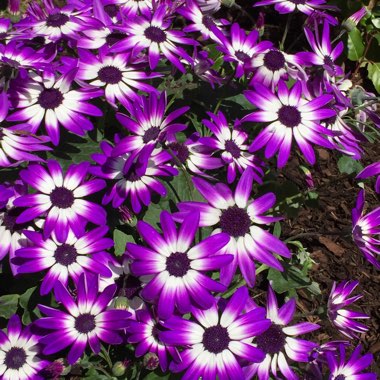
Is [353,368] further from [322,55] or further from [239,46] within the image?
[239,46]

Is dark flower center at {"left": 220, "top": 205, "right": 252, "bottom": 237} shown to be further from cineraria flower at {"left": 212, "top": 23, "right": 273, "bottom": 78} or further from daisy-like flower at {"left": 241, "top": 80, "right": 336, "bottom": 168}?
cineraria flower at {"left": 212, "top": 23, "right": 273, "bottom": 78}

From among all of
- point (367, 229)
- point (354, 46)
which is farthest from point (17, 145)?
point (354, 46)

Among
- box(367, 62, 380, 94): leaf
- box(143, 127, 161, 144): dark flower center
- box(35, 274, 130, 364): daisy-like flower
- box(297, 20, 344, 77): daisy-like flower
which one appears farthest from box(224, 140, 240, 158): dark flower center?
box(367, 62, 380, 94): leaf

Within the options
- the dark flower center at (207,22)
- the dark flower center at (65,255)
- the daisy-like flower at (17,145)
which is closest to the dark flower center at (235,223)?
the dark flower center at (65,255)

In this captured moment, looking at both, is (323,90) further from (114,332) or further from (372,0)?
(372,0)

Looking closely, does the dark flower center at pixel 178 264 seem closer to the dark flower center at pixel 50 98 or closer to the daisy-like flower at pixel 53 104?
the daisy-like flower at pixel 53 104

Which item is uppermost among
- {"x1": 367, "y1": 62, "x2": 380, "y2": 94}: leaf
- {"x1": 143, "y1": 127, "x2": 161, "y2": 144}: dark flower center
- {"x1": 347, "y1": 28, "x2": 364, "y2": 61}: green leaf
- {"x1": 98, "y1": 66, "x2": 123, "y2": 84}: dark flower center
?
{"x1": 347, "y1": 28, "x2": 364, "y2": 61}: green leaf

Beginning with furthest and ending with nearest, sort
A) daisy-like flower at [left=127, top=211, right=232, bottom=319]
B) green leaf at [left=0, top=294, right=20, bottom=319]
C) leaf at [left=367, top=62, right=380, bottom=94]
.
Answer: leaf at [left=367, top=62, right=380, bottom=94], green leaf at [left=0, top=294, right=20, bottom=319], daisy-like flower at [left=127, top=211, right=232, bottom=319]

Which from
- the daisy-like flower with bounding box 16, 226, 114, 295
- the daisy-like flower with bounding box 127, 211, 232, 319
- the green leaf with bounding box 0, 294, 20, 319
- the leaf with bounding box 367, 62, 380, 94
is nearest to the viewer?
the daisy-like flower with bounding box 127, 211, 232, 319
